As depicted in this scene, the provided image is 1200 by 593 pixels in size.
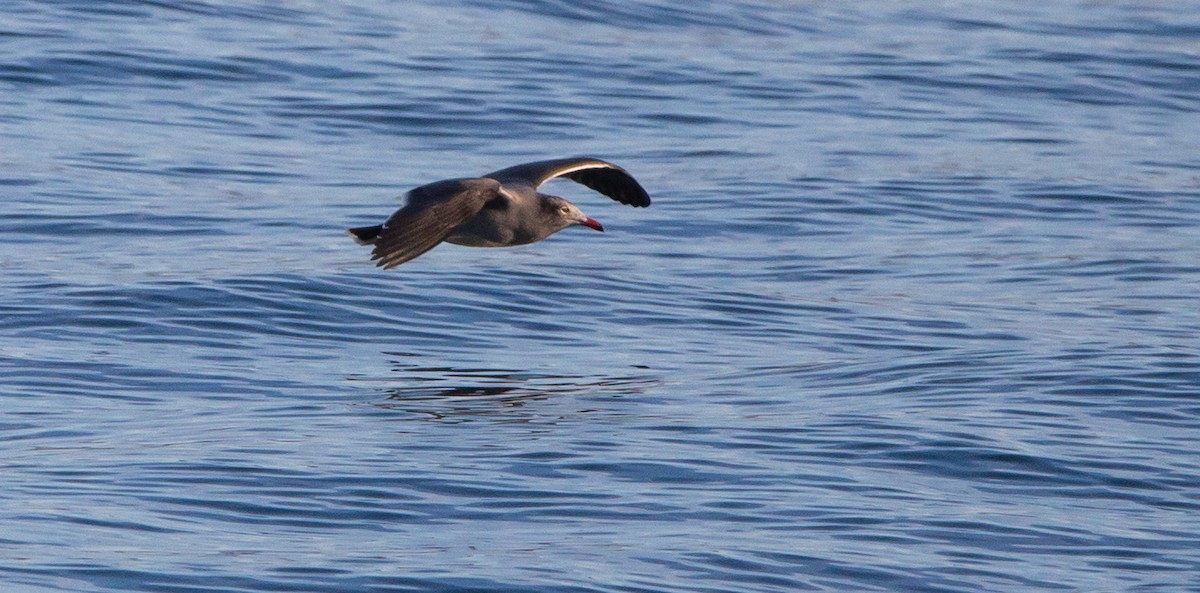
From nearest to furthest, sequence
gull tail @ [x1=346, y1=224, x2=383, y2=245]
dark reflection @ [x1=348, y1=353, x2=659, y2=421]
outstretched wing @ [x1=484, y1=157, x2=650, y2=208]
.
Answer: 1. dark reflection @ [x1=348, y1=353, x2=659, y2=421]
2. gull tail @ [x1=346, y1=224, x2=383, y2=245]
3. outstretched wing @ [x1=484, y1=157, x2=650, y2=208]

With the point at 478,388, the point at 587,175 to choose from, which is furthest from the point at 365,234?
the point at 587,175

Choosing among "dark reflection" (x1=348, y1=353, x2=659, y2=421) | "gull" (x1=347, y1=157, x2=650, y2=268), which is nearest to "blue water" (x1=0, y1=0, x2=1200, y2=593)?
"dark reflection" (x1=348, y1=353, x2=659, y2=421)

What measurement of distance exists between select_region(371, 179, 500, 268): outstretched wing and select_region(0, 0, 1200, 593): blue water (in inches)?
29.9

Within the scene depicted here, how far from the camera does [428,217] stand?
10.6m

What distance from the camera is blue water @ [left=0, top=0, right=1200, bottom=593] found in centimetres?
795

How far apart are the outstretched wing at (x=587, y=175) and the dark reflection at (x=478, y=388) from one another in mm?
1283

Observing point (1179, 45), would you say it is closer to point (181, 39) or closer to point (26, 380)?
point (181, 39)

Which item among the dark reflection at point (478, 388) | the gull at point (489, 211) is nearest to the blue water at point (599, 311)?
the dark reflection at point (478, 388)

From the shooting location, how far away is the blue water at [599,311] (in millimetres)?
7949

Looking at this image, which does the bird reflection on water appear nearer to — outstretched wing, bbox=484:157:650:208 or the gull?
the gull

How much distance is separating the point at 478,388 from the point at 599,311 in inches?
86.4

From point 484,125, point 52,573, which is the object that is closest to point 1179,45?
point 484,125

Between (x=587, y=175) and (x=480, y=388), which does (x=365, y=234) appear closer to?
(x=480, y=388)

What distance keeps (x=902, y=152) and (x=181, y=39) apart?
7.29 meters
